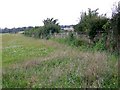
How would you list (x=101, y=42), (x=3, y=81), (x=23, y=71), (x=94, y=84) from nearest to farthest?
(x=94, y=84)
(x=3, y=81)
(x=23, y=71)
(x=101, y=42)

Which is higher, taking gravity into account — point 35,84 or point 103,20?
point 103,20

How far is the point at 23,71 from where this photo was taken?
413 inches

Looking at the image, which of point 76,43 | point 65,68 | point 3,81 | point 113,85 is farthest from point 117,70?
point 76,43

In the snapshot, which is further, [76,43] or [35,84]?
[76,43]

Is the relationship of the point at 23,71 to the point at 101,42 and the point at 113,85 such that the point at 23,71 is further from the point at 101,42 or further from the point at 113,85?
the point at 101,42

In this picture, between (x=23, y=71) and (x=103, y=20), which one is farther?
(x=103, y=20)

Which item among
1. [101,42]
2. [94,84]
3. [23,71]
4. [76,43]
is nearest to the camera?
[94,84]

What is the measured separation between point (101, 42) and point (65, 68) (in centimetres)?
636

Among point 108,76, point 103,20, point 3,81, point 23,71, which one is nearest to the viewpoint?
point 108,76

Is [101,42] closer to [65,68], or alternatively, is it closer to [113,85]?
[65,68]

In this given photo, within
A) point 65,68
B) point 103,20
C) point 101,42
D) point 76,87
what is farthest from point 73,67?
point 103,20

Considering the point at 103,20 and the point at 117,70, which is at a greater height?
the point at 103,20

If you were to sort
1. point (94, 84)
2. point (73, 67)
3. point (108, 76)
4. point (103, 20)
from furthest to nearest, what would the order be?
point (103, 20), point (73, 67), point (108, 76), point (94, 84)

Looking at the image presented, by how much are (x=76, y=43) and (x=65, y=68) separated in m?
11.6
